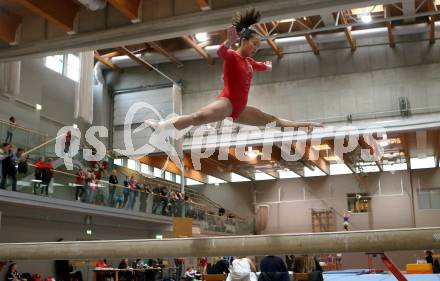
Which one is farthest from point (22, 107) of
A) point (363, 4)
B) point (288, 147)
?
point (363, 4)

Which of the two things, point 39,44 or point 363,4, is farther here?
point 39,44

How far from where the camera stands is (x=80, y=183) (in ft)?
56.1

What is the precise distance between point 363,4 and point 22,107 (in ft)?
52.7

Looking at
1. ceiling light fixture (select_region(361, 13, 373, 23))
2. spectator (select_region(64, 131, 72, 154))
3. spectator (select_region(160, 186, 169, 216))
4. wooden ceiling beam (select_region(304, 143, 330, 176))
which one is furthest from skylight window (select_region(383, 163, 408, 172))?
spectator (select_region(64, 131, 72, 154))

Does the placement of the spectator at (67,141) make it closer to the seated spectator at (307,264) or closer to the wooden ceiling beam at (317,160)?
the seated spectator at (307,264)

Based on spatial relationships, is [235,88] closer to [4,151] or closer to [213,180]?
[4,151]

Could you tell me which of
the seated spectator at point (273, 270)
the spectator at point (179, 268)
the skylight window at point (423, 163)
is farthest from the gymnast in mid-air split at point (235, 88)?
the skylight window at point (423, 163)

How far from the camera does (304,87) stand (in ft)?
78.9

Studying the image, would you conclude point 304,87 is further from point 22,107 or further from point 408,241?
point 408,241

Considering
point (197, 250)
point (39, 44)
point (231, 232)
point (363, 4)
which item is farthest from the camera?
point (231, 232)

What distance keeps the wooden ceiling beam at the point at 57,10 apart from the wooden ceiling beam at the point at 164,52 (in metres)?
11.7

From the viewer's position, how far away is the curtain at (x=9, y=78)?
17.3m

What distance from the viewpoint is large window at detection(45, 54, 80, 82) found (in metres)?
24.0

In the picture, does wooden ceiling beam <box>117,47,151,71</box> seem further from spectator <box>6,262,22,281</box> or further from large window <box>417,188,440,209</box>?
large window <box>417,188,440,209</box>
